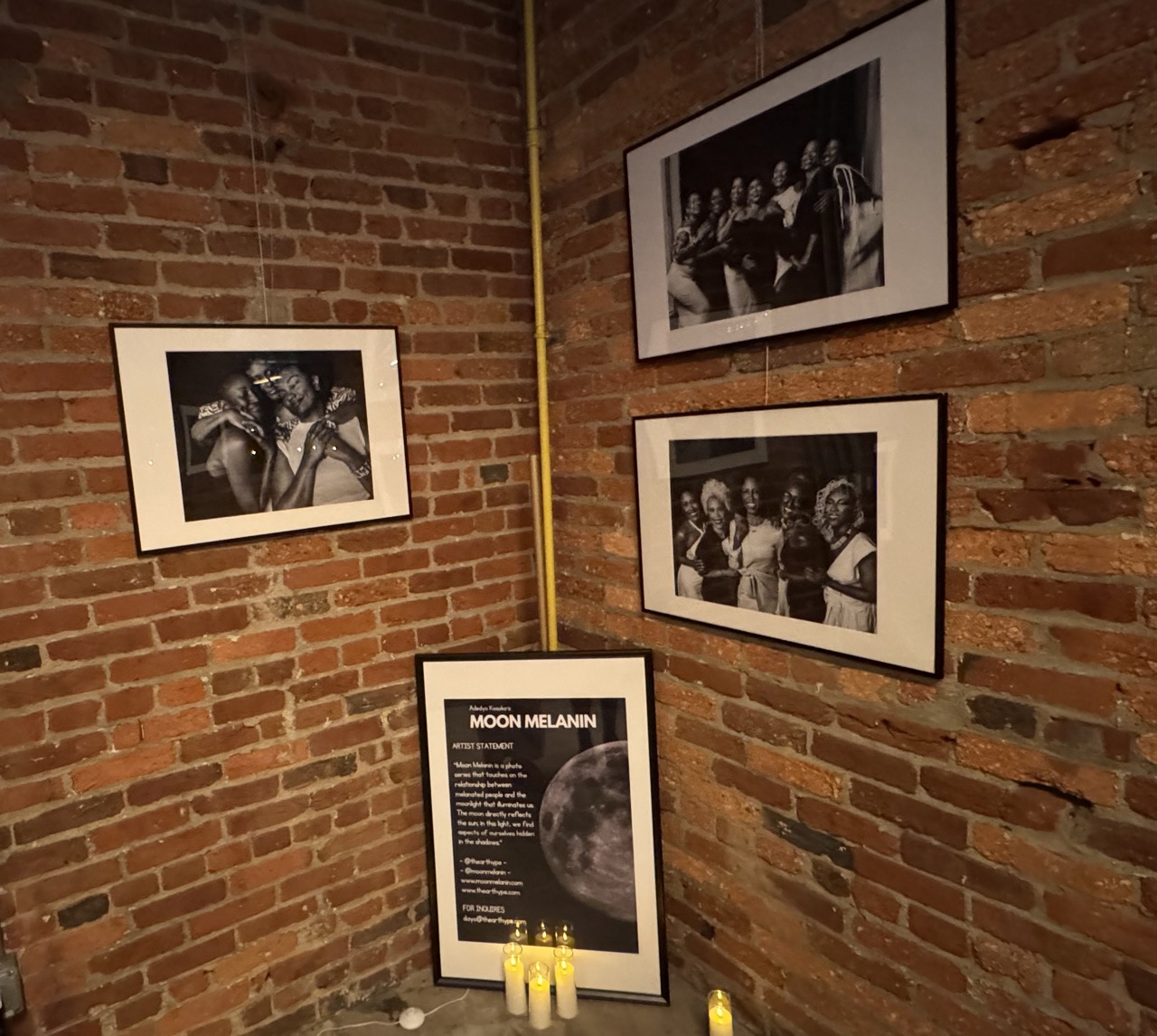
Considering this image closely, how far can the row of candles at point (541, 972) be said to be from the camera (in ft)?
6.50

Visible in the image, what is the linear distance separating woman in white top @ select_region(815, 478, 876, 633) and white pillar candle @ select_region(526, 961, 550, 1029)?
1.20 m

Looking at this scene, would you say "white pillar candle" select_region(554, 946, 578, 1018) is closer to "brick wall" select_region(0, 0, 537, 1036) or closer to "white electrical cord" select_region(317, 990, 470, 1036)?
"white electrical cord" select_region(317, 990, 470, 1036)

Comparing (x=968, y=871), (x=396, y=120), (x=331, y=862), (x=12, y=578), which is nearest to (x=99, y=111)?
(x=396, y=120)

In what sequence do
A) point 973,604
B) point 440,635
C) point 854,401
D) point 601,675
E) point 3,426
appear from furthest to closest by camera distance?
point 440,635 < point 601,675 < point 3,426 < point 854,401 < point 973,604

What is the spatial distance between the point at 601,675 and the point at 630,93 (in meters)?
1.43

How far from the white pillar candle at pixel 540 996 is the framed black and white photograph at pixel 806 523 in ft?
3.20

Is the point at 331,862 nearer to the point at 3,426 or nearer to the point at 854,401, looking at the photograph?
the point at 3,426

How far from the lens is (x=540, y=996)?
6.48 feet

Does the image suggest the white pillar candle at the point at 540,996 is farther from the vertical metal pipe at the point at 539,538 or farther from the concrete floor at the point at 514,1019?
the vertical metal pipe at the point at 539,538

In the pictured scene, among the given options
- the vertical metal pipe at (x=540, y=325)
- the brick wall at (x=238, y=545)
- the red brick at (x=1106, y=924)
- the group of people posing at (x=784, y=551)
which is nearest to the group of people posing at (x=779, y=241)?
the group of people posing at (x=784, y=551)

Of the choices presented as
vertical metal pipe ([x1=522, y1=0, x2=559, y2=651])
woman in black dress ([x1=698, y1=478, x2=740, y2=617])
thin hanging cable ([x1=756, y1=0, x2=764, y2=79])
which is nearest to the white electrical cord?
vertical metal pipe ([x1=522, y1=0, x2=559, y2=651])

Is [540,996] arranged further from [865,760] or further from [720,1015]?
[865,760]

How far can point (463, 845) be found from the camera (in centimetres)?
209

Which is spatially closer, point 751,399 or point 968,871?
point 968,871
